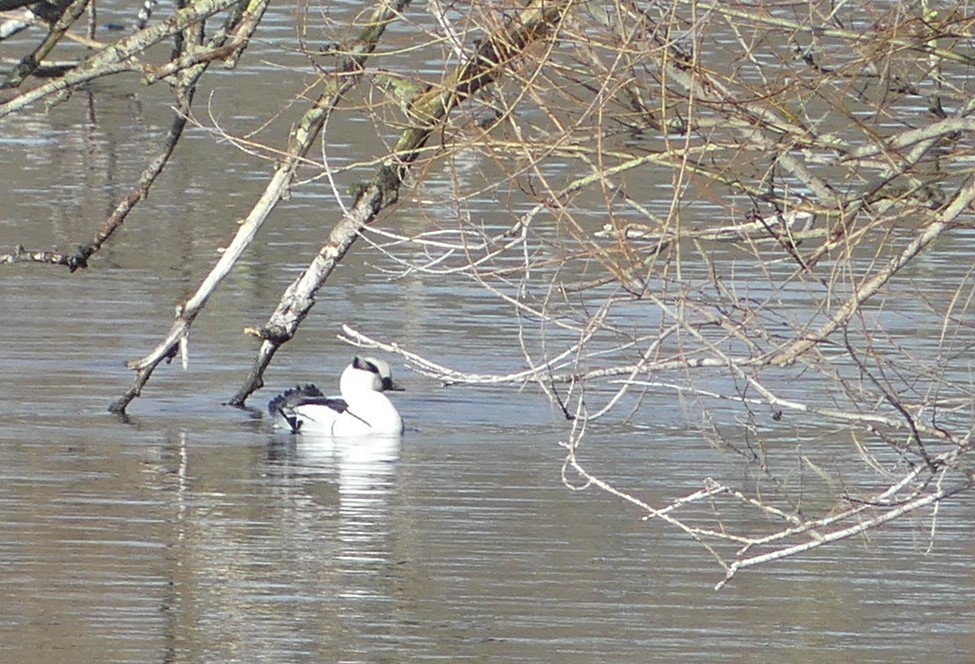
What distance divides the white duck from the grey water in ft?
0.53

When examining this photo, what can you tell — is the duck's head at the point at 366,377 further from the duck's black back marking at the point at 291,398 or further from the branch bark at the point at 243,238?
the branch bark at the point at 243,238

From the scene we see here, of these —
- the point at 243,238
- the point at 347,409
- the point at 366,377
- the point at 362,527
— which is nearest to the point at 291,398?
the point at 347,409

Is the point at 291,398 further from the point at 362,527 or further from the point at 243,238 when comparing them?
the point at 362,527

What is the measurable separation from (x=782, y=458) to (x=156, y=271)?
7358 millimetres

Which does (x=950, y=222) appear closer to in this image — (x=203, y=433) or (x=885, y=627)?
(x=885, y=627)

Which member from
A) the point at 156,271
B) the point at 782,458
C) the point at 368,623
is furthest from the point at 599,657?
the point at 156,271

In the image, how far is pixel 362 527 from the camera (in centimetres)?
1119

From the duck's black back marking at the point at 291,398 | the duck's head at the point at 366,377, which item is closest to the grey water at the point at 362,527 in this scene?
the duck's black back marking at the point at 291,398

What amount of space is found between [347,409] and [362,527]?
2.97m

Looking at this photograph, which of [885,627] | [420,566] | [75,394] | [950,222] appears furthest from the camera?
[75,394]

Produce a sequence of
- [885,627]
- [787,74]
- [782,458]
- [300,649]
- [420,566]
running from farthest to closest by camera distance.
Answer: [782,458] → [420,566] → [885,627] → [300,649] → [787,74]

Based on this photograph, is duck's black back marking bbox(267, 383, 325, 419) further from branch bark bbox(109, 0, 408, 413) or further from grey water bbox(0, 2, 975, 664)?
branch bark bbox(109, 0, 408, 413)

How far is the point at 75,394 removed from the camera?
14.4 m

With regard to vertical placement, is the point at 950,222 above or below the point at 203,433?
above
